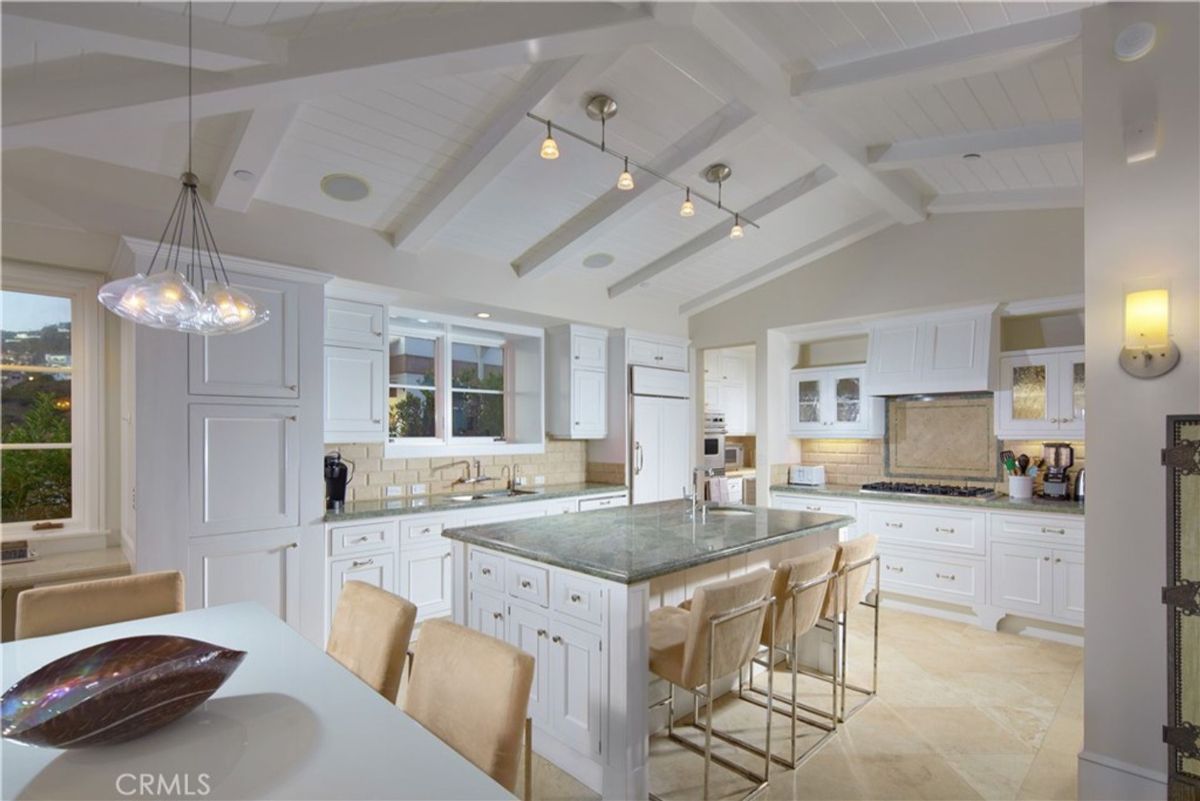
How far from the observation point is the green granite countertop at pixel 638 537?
7.23 feet

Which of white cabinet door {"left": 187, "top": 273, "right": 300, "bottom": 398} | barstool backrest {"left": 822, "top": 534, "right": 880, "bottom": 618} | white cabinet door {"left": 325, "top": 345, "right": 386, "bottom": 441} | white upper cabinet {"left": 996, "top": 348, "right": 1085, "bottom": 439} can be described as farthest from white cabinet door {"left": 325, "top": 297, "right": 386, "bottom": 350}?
white upper cabinet {"left": 996, "top": 348, "right": 1085, "bottom": 439}

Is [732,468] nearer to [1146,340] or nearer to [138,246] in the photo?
[1146,340]

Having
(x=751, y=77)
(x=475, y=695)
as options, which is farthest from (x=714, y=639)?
(x=751, y=77)

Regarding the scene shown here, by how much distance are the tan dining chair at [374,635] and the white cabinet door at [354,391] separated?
1985mm

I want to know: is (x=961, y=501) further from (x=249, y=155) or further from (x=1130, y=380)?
(x=249, y=155)

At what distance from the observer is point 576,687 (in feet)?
7.52

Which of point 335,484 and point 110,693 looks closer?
point 110,693

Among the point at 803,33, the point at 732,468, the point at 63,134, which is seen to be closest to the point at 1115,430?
the point at 803,33

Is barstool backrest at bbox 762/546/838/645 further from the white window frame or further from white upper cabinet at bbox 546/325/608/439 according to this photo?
the white window frame

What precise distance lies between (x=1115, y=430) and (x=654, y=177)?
2526 millimetres

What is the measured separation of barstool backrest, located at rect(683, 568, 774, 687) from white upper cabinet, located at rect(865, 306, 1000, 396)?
10.6ft

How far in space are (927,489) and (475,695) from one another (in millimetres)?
4394

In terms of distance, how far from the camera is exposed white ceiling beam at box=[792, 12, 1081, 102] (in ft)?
7.39

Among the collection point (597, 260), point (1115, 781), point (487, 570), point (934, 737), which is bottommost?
point (934, 737)
